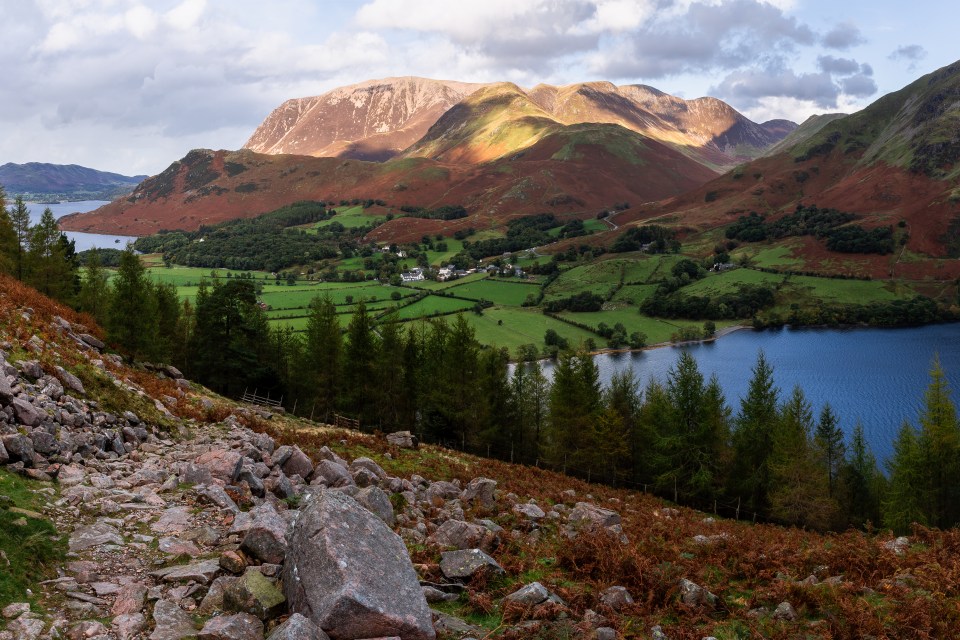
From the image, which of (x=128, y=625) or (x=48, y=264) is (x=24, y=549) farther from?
(x=48, y=264)

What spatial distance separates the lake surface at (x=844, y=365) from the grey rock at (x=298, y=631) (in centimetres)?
8974

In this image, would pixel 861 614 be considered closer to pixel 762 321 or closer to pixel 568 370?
pixel 568 370

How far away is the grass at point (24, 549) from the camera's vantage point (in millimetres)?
9133

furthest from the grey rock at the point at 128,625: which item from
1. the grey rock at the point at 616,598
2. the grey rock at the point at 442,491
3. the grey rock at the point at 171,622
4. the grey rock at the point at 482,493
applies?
the grey rock at the point at 482,493

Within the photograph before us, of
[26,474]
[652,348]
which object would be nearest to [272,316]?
[652,348]

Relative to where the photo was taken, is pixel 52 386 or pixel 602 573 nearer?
pixel 602 573

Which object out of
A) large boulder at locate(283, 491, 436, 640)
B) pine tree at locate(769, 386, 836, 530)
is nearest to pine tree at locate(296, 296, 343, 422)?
pine tree at locate(769, 386, 836, 530)

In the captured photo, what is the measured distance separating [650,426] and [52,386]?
1710 inches

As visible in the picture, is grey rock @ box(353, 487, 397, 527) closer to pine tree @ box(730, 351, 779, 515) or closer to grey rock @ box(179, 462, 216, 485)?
grey rock @ box(179, 462, 216, 485)

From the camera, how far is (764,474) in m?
47.9

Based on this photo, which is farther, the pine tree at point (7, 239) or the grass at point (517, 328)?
the grass at point (517, 328)

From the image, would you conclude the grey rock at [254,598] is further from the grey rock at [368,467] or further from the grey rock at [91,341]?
the grey rock at [91,341]

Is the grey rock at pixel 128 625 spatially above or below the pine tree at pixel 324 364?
above

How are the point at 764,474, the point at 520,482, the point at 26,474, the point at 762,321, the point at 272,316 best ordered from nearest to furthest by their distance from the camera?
1. the point at 26,474
2. the point at 520,482
3. the point at 764,474
4. the point at 272,316
5. the point at 762,321
